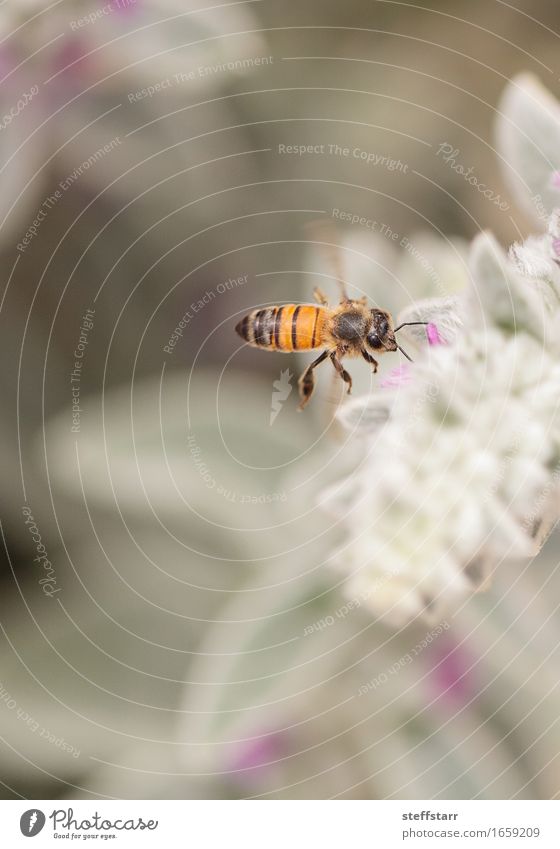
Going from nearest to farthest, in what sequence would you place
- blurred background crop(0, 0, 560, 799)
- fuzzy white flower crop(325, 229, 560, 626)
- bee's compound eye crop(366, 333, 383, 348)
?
fuzzy white flower crop(325, 229, 560, 626) < bee's compound eye crop(366, 333, 383, 348) < blurred background crop(0, 0, 560, 799)

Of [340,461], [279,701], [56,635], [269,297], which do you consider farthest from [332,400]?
[56,635]

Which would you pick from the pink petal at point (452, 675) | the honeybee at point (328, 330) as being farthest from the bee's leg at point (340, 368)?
the pink petal at point (452, 675)

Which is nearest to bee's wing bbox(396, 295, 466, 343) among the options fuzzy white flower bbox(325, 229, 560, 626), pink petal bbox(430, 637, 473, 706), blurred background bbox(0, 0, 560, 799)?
fuzzy white flower bbox(325, 229, 560, 626)

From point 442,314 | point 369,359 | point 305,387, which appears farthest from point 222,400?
point 442,314

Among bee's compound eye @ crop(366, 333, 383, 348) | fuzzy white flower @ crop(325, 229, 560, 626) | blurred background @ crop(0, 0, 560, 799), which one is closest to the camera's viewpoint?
fuzzy white flower @ crop(325, 229, 560, 626)

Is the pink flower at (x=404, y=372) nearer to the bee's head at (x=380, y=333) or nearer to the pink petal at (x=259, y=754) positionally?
the bee's head at (x=380, y=333)

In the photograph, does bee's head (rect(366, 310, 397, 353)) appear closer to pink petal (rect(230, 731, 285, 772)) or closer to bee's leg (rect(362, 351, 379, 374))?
bee's leg (rect(362, 351, 379, 374))

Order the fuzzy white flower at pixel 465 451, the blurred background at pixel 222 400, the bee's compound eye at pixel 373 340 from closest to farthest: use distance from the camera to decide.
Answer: the fuzzy white flower at pixel 465 451 → the bee's compound eye at pixel 373 340 → the blurred background at pixel 222 400

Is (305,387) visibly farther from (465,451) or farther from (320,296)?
(465,451)
